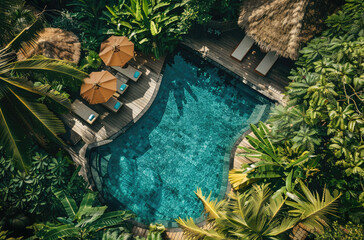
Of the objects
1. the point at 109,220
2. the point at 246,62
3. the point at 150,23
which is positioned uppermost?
the point at 150,23

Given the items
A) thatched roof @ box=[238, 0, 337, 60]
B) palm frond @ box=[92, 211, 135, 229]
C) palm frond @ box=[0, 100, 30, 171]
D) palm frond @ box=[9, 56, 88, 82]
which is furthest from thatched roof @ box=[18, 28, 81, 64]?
thatched roof @ box=[238, 0, 337, 60]

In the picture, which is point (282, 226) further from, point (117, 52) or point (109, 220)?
point (117, 52)

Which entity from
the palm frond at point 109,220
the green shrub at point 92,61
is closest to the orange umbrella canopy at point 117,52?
the green shrub at point 92,61

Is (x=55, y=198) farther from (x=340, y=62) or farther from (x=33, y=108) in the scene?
(x=340, y=62)

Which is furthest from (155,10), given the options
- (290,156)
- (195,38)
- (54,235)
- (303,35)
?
(54,235)

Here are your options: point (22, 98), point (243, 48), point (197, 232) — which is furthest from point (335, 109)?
point (22, 98)
